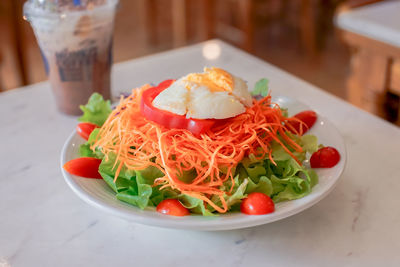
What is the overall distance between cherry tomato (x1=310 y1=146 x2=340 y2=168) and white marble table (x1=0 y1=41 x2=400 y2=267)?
3.1 inches

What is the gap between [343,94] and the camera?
3006mm

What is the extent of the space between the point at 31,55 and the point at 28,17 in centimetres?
266

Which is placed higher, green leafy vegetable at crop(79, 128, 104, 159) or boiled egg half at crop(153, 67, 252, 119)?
boiled egg half at crop(153, 67, 252, 119)

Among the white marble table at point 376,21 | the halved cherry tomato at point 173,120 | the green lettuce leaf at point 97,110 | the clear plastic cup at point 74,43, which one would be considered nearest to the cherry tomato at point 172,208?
the halved cherry tomato at point 173,120

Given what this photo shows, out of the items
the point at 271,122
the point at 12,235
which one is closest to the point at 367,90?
the point at 271,122

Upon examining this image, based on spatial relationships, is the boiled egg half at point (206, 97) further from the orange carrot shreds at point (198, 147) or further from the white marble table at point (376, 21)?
the white marble table at point (376, 21)

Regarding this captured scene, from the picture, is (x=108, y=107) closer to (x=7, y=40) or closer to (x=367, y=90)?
(x=367, y=90)

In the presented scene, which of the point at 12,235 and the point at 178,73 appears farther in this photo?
the point at 178,73

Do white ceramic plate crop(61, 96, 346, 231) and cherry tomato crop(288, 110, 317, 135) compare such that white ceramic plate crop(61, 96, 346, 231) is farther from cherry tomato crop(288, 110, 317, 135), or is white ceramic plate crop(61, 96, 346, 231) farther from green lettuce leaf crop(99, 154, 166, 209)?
cherry tomato crop(288, 110, 317, 135)

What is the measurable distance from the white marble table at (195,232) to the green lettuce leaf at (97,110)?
12 centimetres

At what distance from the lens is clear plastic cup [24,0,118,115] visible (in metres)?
1.19

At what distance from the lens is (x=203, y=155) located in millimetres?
814

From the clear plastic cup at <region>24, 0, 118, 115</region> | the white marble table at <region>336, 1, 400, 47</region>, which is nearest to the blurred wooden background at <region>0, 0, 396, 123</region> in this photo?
the white marble table at <region>336, 1, 400, 47</region>

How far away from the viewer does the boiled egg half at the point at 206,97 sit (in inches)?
32.7
